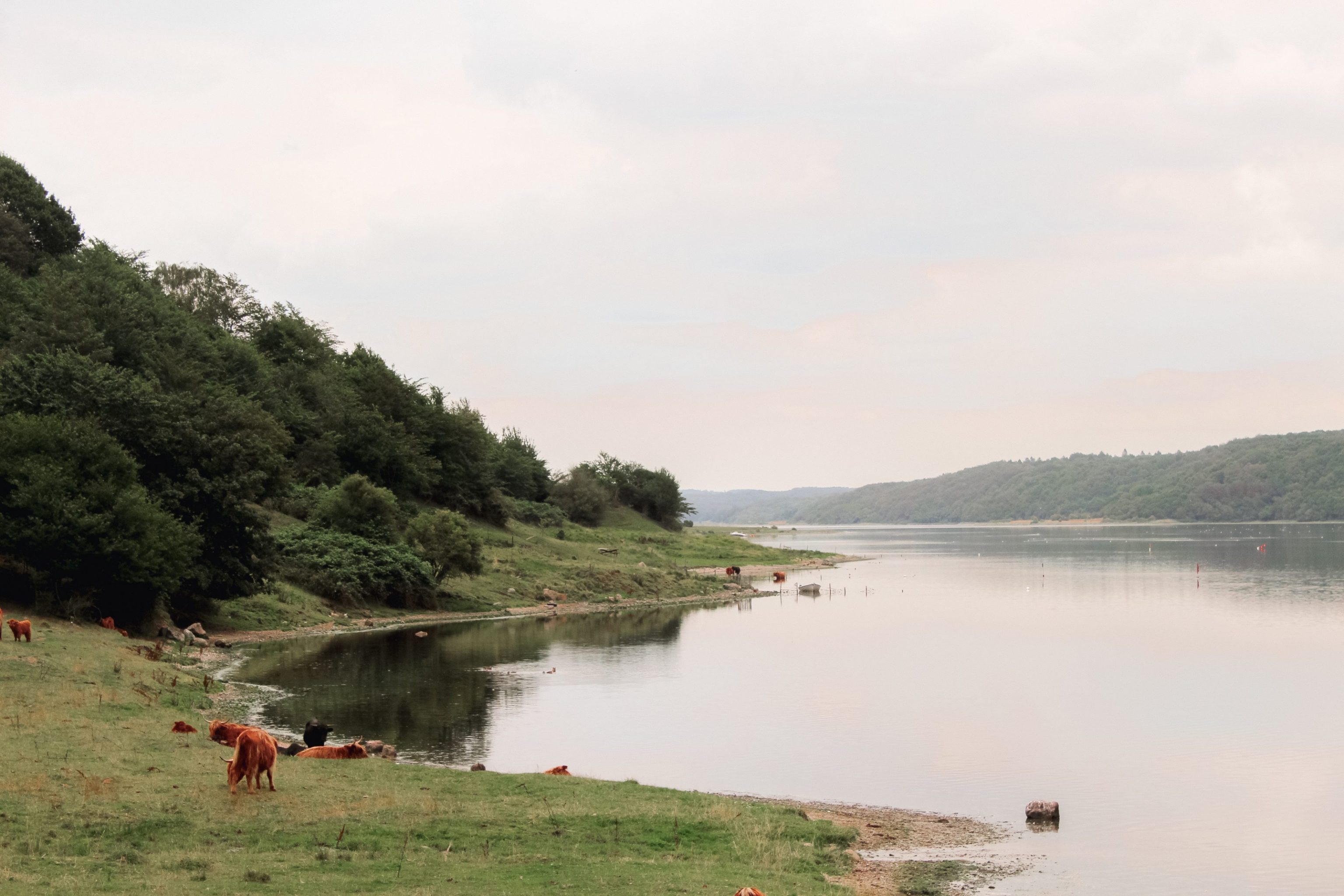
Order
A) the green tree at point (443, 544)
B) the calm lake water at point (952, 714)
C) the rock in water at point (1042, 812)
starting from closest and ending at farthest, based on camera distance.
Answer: the rock in water at point (1042, 812)
the calm lake water at point (952, 714)
the green tree at point (443, 544)

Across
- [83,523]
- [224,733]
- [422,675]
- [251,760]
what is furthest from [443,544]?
[251,760]

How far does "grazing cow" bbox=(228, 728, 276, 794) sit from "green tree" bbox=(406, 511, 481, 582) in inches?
1864

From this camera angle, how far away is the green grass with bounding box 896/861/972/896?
1844cm

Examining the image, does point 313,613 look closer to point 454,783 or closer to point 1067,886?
point 454,783

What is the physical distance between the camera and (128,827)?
1608cm

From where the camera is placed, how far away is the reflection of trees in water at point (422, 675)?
32188mm

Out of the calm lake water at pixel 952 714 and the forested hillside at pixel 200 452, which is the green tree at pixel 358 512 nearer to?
the forested hillside at pixel 200 452

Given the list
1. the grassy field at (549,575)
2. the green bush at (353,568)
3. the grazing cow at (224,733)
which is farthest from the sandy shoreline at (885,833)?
the green bush at (353,568)

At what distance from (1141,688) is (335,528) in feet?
145

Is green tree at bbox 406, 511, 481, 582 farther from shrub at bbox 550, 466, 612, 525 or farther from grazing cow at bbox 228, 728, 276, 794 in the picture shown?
shrub at bbox 550, 466, 612, 525

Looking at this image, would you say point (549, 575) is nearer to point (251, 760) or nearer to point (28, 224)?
point (28, 224)

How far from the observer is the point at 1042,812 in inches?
933

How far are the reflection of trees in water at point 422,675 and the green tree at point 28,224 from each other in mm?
50883

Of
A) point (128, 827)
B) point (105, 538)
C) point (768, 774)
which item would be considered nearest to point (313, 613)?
point (105, 538)
